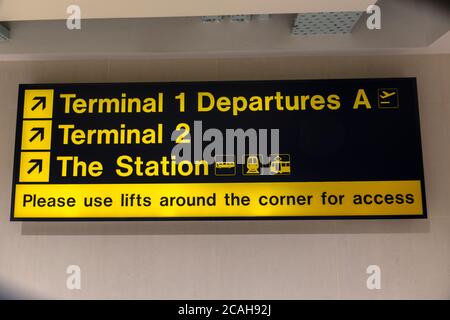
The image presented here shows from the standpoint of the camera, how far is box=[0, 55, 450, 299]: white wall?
2.56m

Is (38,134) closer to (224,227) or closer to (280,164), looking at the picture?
(224,227)

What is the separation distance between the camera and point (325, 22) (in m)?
2.51

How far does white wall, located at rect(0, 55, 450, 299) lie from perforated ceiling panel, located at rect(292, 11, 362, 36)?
37cm

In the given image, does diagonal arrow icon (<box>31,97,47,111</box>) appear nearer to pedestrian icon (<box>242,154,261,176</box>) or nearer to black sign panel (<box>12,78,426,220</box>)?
black sign panel (<box>12,78,426,220</box>)

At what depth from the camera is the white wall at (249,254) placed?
8.41 ft

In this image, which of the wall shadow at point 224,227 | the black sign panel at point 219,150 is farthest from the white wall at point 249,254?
the black sign panel at point 219,150

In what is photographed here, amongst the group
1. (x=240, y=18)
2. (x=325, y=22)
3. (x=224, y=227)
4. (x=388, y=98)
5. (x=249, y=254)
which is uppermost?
(x=240, y=18)

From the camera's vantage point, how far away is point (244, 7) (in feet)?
7.13

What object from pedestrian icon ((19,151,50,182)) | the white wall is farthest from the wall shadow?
pedestrian icon ((19,151,50,182))

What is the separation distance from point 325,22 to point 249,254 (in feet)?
5.01

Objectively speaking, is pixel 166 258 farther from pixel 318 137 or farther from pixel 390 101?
pixel 390 101

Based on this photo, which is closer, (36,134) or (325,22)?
(325,22)

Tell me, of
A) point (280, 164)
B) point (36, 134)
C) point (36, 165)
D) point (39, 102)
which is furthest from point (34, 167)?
point (280, 164)
